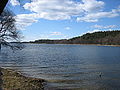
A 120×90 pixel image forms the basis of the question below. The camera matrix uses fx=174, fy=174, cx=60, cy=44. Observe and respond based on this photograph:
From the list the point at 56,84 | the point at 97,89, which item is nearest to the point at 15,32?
the point at 56,84

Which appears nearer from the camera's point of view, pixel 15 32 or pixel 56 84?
pixel 56 84

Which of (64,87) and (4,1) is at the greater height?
(4,1)

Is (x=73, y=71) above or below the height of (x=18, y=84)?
below

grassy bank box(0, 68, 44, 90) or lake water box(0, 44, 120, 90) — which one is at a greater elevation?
grassy bank box(0, 68, 44, 90)

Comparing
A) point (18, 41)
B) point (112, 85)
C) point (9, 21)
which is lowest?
point (112, 85)

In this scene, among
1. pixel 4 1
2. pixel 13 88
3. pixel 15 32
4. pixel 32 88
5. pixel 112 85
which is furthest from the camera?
pixel 15 32

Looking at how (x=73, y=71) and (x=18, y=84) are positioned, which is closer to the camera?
(x=18, y=84)

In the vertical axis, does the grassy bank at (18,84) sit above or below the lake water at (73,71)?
above

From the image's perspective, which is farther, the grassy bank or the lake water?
the lake water

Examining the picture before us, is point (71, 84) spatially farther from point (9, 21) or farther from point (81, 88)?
point (9, 21)

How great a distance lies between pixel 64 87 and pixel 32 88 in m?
4.21

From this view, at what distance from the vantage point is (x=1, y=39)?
94.4 ft

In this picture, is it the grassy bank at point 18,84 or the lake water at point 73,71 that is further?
the lake water at point 73,71

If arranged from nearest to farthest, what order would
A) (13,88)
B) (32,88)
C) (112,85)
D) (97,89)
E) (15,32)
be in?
(13,88), (32,88), (97,89), (112,85), (15,32)
